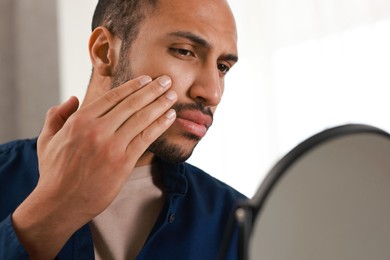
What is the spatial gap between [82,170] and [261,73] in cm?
110

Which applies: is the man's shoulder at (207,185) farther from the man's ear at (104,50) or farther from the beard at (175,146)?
the man's ear at (104,50)

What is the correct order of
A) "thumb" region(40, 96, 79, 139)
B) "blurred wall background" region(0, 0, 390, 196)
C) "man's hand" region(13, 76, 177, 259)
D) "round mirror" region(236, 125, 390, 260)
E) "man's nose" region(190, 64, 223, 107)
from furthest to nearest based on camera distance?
"blurred wall background" region(0, 0, 390, 196) → "man's nose" region(190, 64, 223, 107) → "thumb" region(40, 96, 79, 139) → "man's hand" region(13, 76, 177, 259) → "round mirror" region(236, 125, 390, 260)

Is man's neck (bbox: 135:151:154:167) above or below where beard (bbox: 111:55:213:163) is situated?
below

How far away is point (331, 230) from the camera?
330 mm

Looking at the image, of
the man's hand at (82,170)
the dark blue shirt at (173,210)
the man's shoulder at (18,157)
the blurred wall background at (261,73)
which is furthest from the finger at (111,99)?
the blurred wall background at (261,73)

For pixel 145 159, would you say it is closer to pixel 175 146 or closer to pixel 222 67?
pixel 175 146

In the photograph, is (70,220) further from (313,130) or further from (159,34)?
(313,130)

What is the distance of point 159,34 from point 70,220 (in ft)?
1.40

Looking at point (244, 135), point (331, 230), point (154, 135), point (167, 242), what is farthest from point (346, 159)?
point (244, 135)

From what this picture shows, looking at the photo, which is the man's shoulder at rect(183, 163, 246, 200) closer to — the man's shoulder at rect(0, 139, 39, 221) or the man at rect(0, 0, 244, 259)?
the man at rect(0, 0, 244, 259)

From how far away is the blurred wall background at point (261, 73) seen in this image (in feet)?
4.55

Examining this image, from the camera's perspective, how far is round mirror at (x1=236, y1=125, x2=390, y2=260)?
28cm

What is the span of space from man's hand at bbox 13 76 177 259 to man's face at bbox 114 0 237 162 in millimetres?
215

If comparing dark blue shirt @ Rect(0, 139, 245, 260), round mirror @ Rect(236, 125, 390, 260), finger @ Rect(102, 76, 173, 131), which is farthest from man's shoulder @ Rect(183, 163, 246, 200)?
round mirror @ Rect(236, 125, 390, 260)
